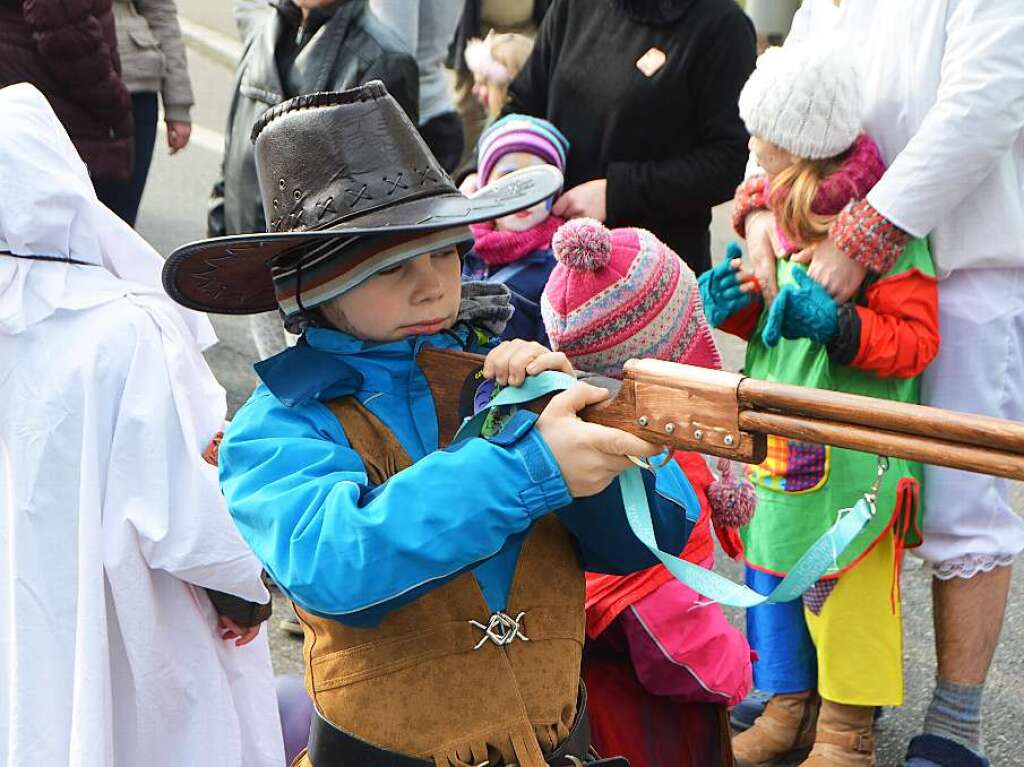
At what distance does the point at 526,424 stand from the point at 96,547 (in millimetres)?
1154

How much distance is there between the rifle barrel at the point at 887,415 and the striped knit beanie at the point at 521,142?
2244mm

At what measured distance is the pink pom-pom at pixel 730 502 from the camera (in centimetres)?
270

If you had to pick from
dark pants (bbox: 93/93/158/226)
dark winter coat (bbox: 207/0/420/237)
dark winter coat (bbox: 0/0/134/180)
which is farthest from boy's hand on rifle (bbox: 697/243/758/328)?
dark pants (bbox: 93/93/158/226)

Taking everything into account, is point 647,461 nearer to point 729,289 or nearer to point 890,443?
point 890,443

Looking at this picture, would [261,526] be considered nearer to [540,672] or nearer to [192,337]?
[540,672]

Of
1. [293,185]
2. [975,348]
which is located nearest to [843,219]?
[975,348]

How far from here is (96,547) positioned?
261 centimetres

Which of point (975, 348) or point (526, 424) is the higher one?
point (526, 424)

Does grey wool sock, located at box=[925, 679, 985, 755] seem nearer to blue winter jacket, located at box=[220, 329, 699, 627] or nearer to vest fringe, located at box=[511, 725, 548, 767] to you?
blue winter jacket, located at box=[220, 329, 699, 627]

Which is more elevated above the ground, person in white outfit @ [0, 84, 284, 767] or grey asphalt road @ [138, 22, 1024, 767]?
person in white outfit @ [0, 84, 284, 767]

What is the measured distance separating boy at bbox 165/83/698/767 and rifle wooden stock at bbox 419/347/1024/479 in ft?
0.41

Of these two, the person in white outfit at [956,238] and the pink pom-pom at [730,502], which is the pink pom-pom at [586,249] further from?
the person in white outfit at [956,238]

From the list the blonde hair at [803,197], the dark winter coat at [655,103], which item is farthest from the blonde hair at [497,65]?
the blonde hair at [803,197]

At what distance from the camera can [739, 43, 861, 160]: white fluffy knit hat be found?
10.1 ft
